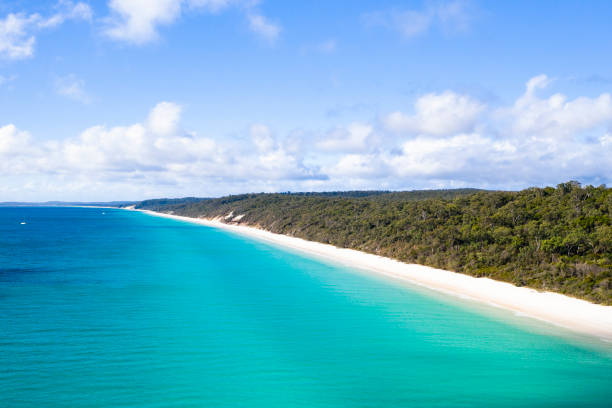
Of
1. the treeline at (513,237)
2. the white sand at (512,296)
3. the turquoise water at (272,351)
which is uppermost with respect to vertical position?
the treeline at (513,237)

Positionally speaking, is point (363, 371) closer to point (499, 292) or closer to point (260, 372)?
point (260, 372)

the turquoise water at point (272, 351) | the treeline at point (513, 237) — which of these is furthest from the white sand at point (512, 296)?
the turquoise water at point (272, 351)

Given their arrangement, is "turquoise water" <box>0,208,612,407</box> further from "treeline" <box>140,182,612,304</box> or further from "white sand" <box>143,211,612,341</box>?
"treeline" <box>140,182,612,304</box>

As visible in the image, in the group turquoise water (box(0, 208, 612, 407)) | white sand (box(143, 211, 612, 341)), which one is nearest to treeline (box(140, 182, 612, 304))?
white sand (box(143, 211, 612, 341))

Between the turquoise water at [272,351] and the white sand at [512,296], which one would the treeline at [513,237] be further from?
the turquoise water at [272,351]

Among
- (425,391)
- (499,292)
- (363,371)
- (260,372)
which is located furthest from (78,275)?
(499,292)
